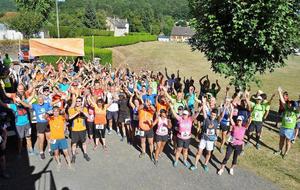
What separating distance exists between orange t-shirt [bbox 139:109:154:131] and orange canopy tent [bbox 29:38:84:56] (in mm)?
7722

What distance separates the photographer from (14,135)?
9312 millimetres

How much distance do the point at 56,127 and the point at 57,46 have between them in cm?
826

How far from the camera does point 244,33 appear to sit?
31.2 ft

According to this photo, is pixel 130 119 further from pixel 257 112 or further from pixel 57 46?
pixel 57 46

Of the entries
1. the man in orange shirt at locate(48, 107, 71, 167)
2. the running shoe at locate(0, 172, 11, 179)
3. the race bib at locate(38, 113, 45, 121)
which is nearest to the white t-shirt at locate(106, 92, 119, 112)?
the race bib at locate(38, 113, 45, 121)

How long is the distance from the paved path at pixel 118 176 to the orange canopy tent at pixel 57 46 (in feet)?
24.9

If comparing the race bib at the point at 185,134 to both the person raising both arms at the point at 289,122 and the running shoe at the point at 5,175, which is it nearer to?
the person raising both arms at the point at 289,122

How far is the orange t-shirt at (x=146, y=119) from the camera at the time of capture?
924cm

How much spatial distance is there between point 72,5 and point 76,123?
148 meters

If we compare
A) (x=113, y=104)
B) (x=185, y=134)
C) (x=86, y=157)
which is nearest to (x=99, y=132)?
(x=86, y=157)

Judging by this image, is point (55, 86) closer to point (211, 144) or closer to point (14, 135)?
point (14, 135)

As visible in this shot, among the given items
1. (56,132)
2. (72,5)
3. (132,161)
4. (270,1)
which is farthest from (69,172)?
(72,5)

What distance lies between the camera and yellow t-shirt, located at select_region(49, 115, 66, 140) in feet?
27.2

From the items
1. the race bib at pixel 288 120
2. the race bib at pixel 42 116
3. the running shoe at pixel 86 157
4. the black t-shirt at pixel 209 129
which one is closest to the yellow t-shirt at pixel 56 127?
the race bib at pixel 42 116
